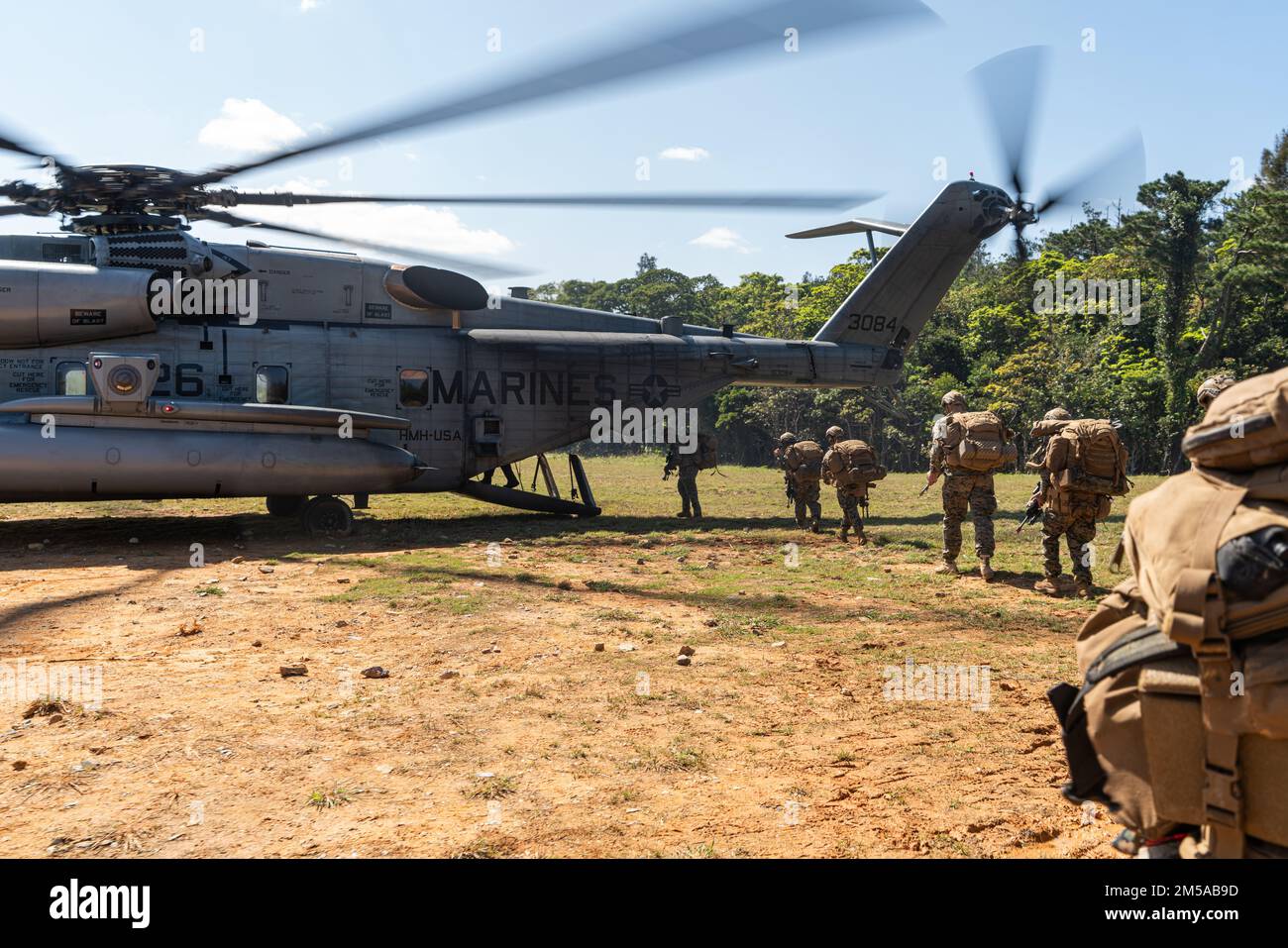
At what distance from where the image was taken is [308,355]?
45.8 ft

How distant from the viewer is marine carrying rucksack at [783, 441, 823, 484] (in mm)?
14844

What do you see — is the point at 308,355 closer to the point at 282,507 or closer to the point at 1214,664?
the point at 282,507

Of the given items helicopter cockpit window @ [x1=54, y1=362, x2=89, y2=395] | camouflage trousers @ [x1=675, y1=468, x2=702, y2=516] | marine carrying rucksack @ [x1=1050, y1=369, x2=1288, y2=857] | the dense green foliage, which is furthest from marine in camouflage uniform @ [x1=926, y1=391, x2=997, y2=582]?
the dense green foliage

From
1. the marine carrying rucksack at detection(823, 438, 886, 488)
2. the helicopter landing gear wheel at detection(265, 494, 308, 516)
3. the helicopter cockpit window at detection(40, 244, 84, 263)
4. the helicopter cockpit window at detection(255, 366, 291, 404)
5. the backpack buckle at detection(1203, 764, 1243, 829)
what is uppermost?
the helicopter cockpit window at detection(40, 244, 84, 263)

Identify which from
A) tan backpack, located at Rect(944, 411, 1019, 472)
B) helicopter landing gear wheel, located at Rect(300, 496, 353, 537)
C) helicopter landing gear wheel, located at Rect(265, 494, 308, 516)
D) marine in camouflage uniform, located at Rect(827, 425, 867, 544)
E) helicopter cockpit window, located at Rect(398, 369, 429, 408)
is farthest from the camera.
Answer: helicopter landing gear wheel, located at Rect(265, 494, 308, 516)

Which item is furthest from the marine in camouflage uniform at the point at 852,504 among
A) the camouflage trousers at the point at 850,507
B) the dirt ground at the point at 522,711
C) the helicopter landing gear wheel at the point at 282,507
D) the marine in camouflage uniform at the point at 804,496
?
the helicopter landing gear wheel at the point at 282,507

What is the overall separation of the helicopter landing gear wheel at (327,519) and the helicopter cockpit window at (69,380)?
3354 millimetres

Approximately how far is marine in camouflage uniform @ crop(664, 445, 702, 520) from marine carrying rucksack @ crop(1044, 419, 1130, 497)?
7677 millimetres

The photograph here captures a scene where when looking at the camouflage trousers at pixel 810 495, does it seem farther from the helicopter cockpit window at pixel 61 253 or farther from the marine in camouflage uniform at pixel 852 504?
the helicopter cockpit window at pixel 61 253

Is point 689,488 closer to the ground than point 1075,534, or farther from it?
farther from it

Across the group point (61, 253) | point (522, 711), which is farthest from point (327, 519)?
point (522, 711)

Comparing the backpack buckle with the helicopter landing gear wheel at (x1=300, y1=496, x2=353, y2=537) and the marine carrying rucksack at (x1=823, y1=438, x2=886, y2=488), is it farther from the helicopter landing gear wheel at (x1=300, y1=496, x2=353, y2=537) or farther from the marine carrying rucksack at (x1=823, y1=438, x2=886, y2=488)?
the helicopter landing gear wheel at (x1=300, y1=496, x2=353, y2=537)

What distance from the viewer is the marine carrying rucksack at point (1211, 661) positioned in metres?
2.66

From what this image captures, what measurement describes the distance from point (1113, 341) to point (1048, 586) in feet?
111
